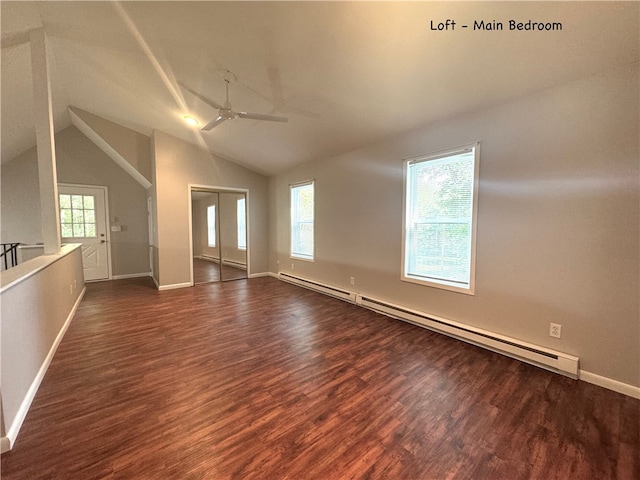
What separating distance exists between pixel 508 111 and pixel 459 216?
109 cm

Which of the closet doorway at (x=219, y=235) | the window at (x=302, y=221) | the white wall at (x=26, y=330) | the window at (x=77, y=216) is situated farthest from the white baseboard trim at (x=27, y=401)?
the window at (x=302, y=221)

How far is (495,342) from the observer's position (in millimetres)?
2615

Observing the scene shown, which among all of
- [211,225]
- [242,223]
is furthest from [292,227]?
[211,225]

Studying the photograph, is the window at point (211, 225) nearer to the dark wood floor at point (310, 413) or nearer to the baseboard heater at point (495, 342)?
the dark wood floor at point (310, 413)

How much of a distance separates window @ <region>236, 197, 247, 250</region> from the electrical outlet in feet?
17.9

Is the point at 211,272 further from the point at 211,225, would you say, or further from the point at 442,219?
the point at 442,219

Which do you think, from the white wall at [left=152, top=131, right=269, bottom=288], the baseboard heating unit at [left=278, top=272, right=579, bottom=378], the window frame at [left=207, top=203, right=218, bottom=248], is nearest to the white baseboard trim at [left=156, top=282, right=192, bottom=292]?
the white wall at [left=152, top=131, right=269, bottom=288]

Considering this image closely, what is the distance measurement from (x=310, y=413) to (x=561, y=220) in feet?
8.43

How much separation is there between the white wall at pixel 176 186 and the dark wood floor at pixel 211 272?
0.49 meters

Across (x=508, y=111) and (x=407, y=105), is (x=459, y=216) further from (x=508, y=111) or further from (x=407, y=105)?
(x=407, y=105)

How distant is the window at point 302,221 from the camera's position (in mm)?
5270

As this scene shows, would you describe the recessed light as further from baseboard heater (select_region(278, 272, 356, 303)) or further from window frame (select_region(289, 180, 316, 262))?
baseboard heater (select_region(278, 272, 356, 303))

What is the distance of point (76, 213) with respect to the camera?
5.53m

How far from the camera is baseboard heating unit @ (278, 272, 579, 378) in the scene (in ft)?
7.37
